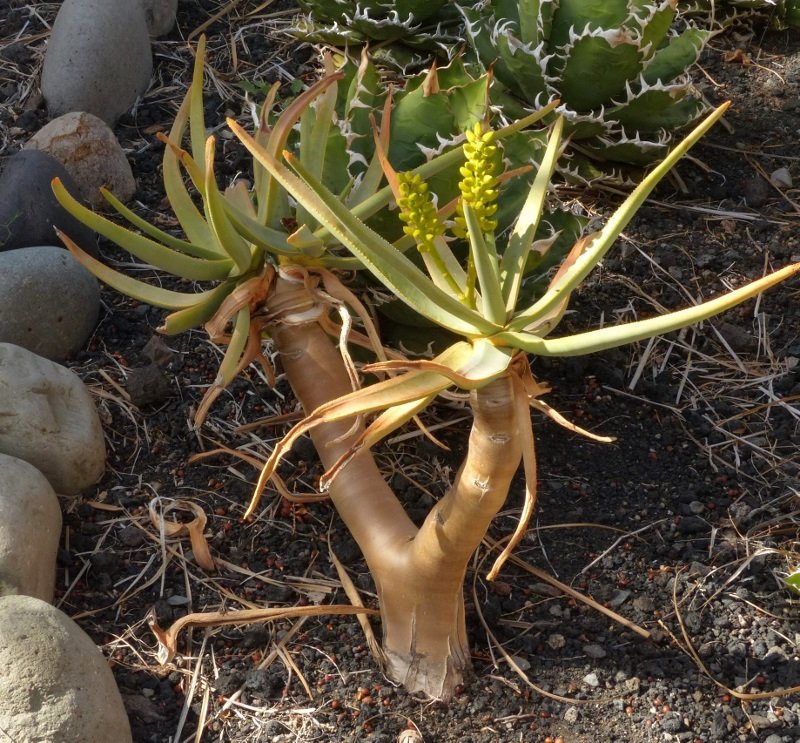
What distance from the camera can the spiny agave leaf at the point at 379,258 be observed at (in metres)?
0.98

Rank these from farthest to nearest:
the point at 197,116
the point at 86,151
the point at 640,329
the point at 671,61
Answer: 1. the point at 86,151
2. the point at 671,61
3. the point at 197,116
4. the point at 640,329

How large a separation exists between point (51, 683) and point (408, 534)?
1.56ft

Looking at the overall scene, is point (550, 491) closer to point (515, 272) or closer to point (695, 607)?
point (695, 607)

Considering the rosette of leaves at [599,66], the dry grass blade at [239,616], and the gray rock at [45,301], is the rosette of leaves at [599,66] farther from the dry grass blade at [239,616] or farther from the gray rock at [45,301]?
the dry grass blade at [239,616]

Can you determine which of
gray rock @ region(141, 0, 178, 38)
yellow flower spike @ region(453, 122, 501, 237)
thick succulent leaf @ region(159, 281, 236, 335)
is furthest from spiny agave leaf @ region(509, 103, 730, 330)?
gray rock @ region(141, 0, 178, 38)

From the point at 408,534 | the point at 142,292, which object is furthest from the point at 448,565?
the point at 142,292

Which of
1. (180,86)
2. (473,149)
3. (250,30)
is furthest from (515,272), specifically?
(250,30)

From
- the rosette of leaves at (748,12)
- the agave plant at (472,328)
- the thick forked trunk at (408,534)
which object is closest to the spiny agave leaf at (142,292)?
the thick forked trunk at (408,534)

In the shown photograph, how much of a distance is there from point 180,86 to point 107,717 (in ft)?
5.39

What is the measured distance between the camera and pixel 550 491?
1.61 meters

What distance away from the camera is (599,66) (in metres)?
1.84

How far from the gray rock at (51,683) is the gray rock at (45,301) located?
656mm

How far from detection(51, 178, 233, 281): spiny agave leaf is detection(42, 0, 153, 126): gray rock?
993 millimetres

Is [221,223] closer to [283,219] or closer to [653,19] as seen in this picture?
[283,219]
